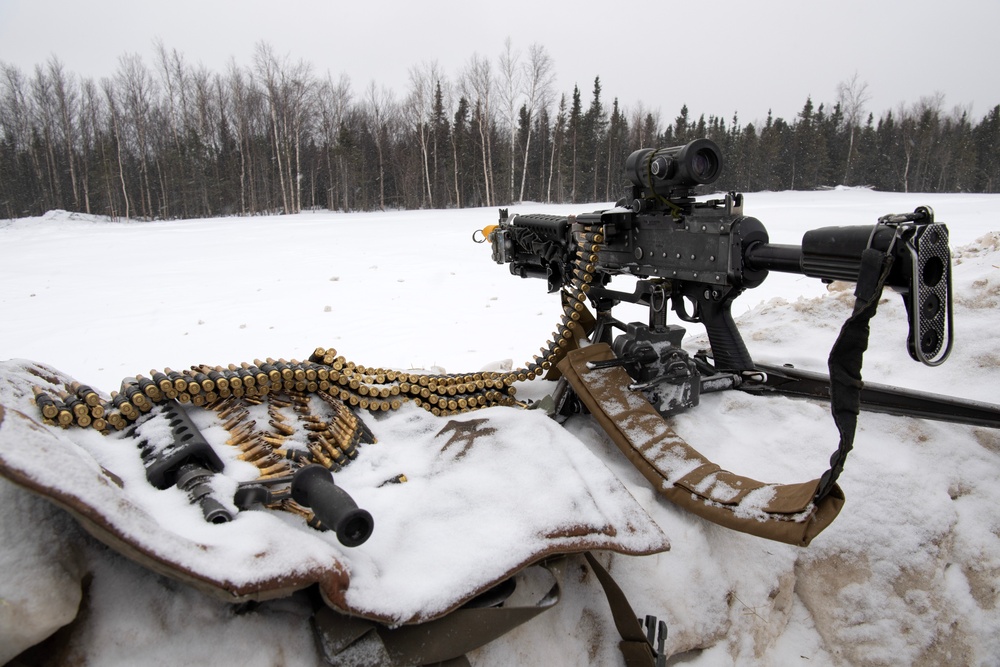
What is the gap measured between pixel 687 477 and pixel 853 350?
32.9 inches

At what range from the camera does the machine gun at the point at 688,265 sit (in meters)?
2.82

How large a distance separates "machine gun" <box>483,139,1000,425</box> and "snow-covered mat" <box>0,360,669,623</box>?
1008mm

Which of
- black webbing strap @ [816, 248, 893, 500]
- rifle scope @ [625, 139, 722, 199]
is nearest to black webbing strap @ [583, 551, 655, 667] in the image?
black webbing strap @ [816, 248, 893, 500]

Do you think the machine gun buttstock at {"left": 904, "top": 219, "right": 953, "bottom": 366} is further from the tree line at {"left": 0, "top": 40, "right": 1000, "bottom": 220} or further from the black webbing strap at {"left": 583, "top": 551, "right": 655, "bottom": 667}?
the tree line at {"left": 0, "top": 40, "right": 1000, "bottom": 220}

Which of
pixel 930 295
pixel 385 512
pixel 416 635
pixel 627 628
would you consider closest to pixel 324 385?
pixel 385 512

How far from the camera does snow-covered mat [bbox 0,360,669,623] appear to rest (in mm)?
1257

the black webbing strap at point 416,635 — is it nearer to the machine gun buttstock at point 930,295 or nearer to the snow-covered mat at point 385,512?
the snow-covered mat at point 385,512

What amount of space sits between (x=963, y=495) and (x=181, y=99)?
135ft

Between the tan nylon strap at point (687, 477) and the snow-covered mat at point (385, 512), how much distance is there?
0.39 m

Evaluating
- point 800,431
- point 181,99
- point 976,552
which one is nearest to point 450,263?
point 800,431

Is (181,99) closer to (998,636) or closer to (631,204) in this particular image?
(631,204)

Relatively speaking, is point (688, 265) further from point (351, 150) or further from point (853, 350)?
point (351, 150)

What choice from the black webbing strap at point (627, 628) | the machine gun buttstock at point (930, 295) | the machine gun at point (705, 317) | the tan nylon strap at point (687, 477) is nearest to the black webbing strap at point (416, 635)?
the black webbing strap at point (627, 628)

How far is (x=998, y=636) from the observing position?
2.31 meters
